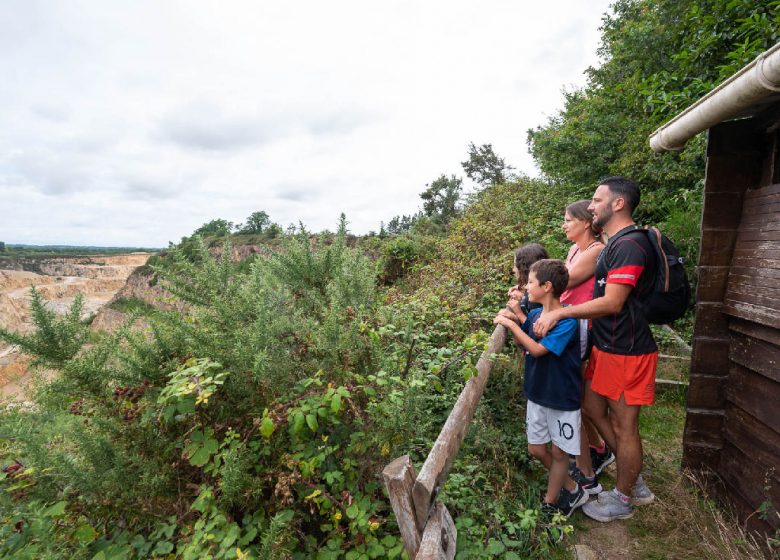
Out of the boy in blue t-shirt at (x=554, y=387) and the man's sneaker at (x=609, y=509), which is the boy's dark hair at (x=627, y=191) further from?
the man's sneaker at (x=609, y=509)

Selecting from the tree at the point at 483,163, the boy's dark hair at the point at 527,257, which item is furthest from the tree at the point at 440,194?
the boy's dark hair at the point at 527,257

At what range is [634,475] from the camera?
246cm

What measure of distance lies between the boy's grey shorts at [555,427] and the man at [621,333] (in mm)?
328

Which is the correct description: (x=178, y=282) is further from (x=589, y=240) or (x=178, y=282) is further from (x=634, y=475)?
(x=634, y=475)

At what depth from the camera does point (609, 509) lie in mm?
2518

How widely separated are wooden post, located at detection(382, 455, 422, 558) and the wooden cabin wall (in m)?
2.09

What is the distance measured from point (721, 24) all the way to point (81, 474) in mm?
7669

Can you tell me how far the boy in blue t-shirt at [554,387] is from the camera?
2.38 metres

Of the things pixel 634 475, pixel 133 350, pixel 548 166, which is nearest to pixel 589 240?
pixel 634 475

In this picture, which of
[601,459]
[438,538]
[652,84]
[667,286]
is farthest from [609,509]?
[652,84]

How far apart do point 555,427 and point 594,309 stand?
837mm

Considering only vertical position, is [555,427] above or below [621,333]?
below

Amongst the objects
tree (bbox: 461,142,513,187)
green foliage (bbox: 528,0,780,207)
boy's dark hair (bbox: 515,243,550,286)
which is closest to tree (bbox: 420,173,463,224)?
tree (bbox: 461,142,513,187)

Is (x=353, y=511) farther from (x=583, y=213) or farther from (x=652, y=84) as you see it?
(x=652, y=84)
